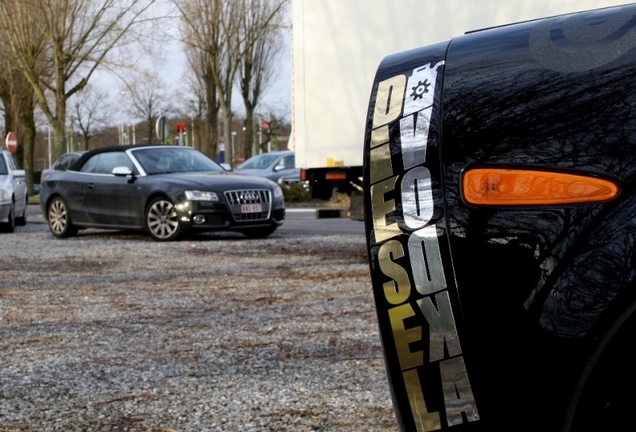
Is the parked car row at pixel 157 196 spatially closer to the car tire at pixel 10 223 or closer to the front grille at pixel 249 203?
the front grille at pixel 249 203

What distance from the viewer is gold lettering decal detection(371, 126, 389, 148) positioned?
2.35 m

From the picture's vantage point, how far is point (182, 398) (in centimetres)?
432

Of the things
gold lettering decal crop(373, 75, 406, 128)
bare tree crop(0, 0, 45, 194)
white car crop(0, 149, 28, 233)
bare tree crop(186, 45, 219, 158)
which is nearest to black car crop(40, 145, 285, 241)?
white car crop(0, 149, 28, 233)

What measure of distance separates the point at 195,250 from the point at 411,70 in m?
9.49

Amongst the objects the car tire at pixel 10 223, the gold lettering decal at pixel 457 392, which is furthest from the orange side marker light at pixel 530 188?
the car tire at pixel 10 223

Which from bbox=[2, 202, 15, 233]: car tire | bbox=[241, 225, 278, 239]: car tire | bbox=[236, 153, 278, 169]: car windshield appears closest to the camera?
bbox=[241, 225, 278, 239]: car tire

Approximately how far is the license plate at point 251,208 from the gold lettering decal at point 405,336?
1071 centimetres

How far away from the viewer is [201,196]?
42.0 feet

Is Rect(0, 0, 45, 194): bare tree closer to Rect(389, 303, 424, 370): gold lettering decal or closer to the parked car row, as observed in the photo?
the parked car row

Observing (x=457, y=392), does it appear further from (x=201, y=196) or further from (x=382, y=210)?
(x=201, y=196)

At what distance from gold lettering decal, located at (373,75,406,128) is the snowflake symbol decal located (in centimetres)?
4

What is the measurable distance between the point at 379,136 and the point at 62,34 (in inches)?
1218

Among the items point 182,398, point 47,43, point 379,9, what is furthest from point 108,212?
point 47,43

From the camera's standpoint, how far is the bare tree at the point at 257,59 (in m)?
39.2
